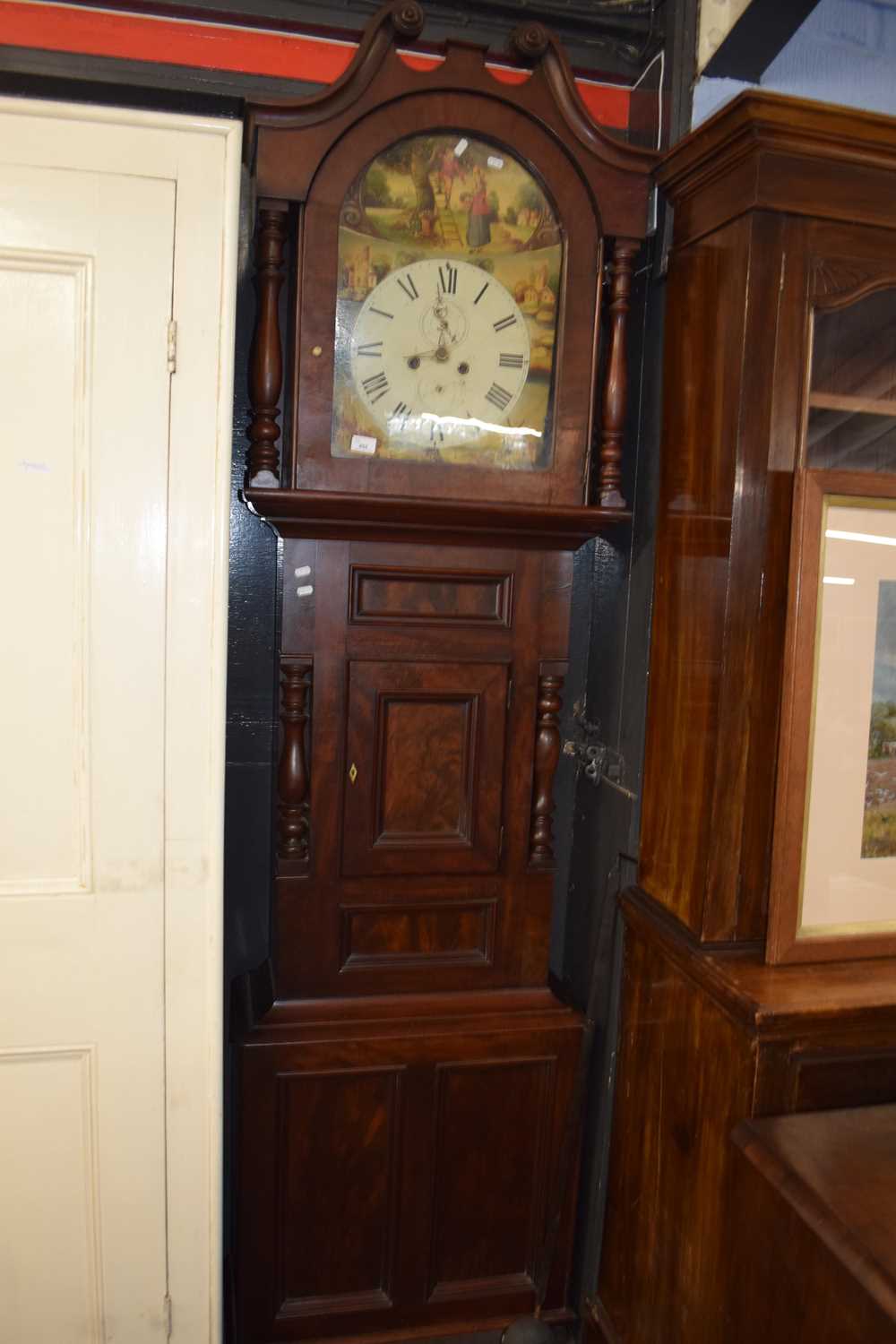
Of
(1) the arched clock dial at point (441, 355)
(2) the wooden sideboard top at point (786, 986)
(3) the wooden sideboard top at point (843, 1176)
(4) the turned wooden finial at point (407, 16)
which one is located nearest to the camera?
(3) the wooden sideboard top at point (843, 1176)

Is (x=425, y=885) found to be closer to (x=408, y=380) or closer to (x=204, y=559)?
(x=204, y=559)

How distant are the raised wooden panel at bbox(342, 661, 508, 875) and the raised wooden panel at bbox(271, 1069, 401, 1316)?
400 millimetres

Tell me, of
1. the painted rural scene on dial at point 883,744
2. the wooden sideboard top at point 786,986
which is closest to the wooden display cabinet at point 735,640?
the wooden sideboard top at point 786,986

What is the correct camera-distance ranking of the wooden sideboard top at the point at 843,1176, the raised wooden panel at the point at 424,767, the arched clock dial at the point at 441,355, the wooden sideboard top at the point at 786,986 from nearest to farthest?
the wooden sideboard top at the point at 843,1176 < the wooden sideboard top at the point at 786,986 < the arched clock dial at the point at 441,355 < the raised wooden panel at the point at 424,767

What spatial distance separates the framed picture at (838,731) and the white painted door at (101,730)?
87 centimetres

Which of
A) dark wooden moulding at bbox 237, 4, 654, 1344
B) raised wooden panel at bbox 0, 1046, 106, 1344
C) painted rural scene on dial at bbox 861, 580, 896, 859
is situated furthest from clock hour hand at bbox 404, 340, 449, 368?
raised wooden panel at bbox 0, 1046, 106, 1344

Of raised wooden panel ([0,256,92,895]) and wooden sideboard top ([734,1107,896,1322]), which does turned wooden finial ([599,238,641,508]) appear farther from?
wooden sideboard top ([734,1107,896,1322])

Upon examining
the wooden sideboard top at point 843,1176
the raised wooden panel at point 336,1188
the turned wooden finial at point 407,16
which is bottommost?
the raised wooden panel at point 336,1188

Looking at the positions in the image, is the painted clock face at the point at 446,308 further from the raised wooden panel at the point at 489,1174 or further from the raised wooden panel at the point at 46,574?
the raised wooden panel at the point at 489,1174

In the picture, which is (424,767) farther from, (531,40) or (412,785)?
(531,40)

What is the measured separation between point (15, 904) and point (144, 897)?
0.61ft

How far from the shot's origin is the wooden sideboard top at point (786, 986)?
1326 millimetres

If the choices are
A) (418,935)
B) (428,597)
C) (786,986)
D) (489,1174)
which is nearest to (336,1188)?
(489,1174)

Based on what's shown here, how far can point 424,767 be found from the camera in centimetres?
170
